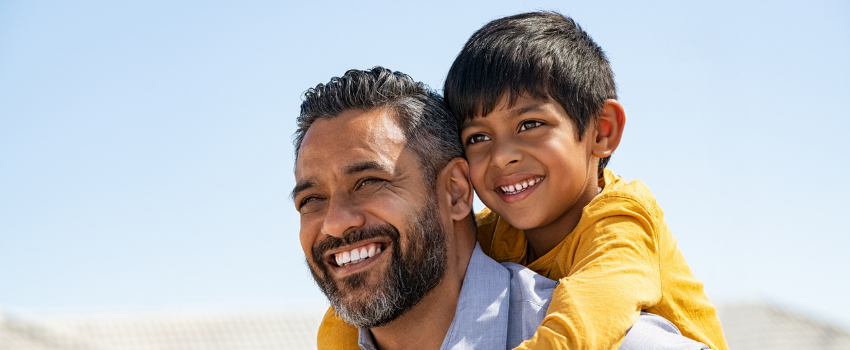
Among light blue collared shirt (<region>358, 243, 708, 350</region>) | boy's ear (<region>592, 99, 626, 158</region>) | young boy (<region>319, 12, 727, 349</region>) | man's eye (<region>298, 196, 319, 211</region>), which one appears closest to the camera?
young boy (<region>319, 12, 727, 349</region>)

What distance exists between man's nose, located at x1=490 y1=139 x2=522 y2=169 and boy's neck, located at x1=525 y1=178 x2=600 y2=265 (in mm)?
371

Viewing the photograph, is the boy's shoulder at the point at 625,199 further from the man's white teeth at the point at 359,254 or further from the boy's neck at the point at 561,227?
the man's white teeth at the point at 359,254

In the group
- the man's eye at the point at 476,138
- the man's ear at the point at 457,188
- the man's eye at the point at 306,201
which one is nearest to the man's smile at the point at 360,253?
the man's eye at the point at 306,201

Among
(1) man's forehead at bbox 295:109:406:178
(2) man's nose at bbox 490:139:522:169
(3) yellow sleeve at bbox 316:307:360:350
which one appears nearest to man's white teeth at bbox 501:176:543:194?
(2) man's nose at bbox 490:139:522:169

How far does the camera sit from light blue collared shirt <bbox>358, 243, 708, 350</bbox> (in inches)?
133

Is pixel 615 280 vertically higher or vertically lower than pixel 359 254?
lower

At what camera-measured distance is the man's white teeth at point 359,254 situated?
3537mm

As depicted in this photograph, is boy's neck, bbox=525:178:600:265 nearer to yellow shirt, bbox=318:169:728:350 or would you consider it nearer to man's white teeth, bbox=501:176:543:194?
yellow shirt, bbox=318:169:728:350

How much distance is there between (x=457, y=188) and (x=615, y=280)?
97 centimetres

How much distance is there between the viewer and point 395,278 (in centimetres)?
355

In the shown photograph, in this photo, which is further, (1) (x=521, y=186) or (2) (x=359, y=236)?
(1) (x=521, y=186)

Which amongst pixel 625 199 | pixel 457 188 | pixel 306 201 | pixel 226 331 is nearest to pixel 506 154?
pixel 457 188

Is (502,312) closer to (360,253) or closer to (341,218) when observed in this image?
(360,253)

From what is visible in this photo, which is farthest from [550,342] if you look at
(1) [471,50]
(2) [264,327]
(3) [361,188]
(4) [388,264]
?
(2) [264,327]
